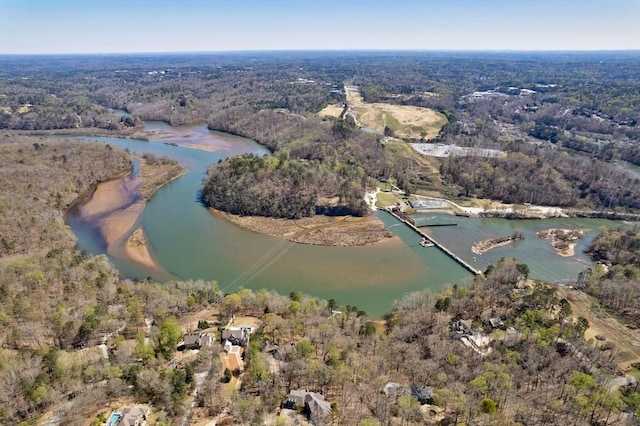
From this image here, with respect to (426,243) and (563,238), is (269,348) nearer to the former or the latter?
(426,243)

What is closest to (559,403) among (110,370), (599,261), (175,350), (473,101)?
(175,350)

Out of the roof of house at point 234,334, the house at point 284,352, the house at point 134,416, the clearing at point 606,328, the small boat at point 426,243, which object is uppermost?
the house at point 134,416

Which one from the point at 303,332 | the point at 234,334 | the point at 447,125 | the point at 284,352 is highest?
the point at 447,125

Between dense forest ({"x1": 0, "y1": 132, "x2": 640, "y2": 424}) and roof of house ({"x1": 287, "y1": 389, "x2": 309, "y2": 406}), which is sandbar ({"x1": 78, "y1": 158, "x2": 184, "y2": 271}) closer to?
dense forest ({"x1": 0, "y1": 132, "x2": 640, "y2": 424})

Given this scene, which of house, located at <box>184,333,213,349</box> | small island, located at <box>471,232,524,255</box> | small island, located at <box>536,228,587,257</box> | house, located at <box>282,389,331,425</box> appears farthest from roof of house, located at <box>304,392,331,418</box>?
small island, located at <box>536,228,587,257</box>

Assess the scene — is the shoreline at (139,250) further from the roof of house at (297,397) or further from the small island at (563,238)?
the small island at (563,238)

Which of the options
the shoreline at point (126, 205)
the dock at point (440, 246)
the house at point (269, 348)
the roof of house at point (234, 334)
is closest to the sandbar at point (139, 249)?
the shoreline at point (126, 205)

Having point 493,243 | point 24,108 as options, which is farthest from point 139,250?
point 24,108
